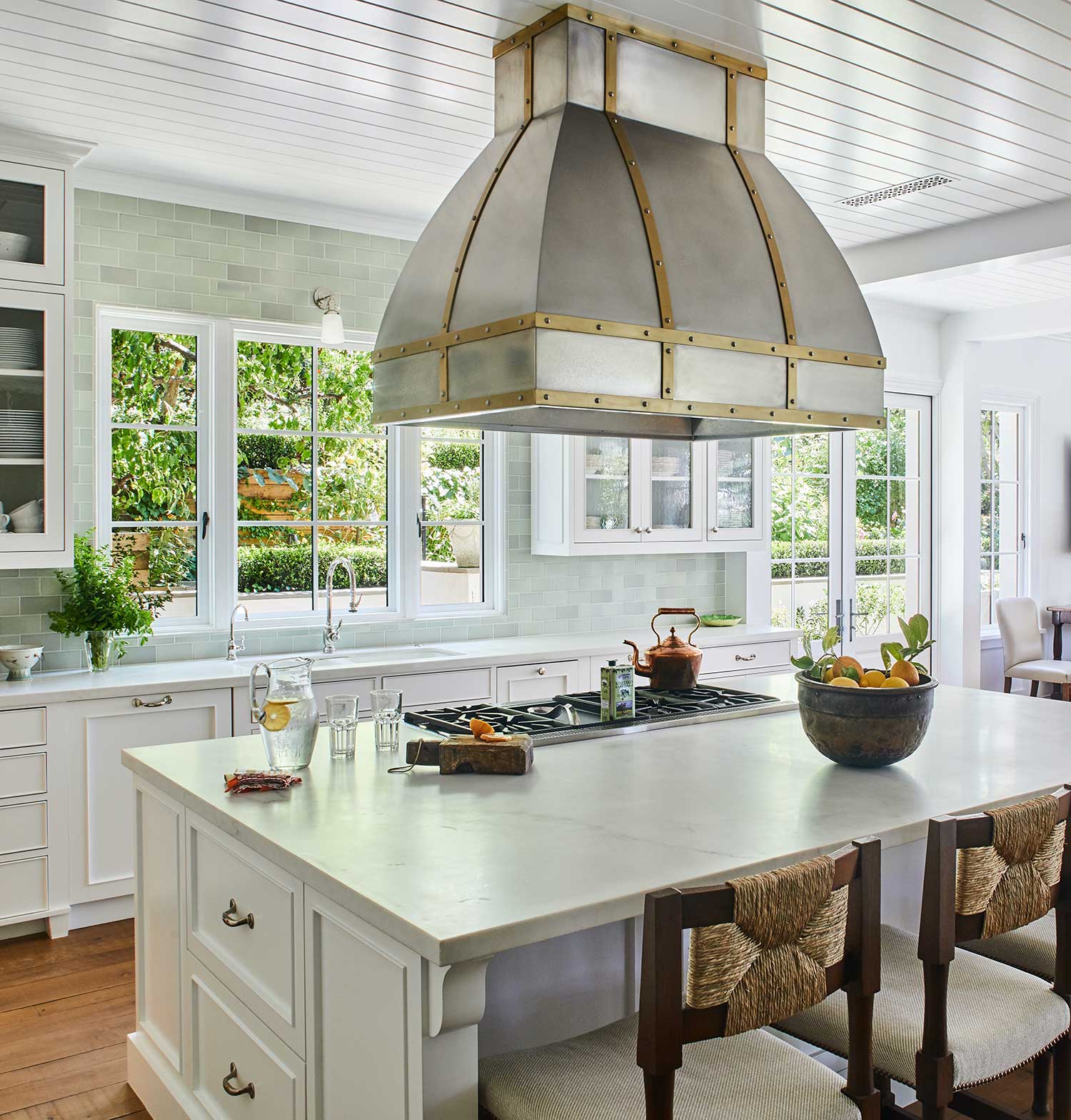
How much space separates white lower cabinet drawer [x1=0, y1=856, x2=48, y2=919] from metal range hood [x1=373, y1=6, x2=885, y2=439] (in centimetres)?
219

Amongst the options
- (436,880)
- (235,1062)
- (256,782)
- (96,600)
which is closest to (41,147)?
(96,600)

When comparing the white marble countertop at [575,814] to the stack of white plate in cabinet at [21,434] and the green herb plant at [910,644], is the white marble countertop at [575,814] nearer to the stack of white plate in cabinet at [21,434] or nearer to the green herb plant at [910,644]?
the green herb plant at [910,644]

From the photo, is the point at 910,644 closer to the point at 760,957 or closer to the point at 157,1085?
the point at 760,957

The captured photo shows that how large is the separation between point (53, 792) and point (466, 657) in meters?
1.63

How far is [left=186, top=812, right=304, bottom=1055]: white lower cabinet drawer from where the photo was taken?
6.00 ft

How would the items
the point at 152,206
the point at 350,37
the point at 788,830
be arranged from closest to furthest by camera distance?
the point at 788,830 < the point at 350,37 < the point at 152,206

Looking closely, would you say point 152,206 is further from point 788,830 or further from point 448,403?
point 788,830

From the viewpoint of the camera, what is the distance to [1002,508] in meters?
7.88

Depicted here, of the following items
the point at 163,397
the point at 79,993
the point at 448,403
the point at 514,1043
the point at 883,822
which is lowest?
the point at 79,993

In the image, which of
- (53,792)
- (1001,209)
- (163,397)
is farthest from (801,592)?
(53,792)

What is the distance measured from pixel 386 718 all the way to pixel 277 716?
33 cm

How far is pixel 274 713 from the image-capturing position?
7.56ft

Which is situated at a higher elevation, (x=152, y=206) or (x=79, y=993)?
(x=152, y=206)

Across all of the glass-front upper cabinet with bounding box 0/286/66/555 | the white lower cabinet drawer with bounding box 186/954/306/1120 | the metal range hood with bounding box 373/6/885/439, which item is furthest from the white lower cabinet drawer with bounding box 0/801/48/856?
the metal range hood with bounding box 373/6/885/439
